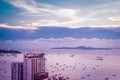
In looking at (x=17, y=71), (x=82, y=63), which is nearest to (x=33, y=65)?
(x=17, y=71)

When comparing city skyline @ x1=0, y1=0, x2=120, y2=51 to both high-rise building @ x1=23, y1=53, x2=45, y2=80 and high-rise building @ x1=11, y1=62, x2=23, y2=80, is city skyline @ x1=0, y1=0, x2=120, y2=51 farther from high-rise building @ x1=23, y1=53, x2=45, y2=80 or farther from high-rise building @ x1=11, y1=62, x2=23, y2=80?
high-rise building @ x1=11, y1=62, x2=23, y2=80

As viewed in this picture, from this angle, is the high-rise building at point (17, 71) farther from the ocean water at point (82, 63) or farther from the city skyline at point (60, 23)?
the city skyline at point (60, 23)

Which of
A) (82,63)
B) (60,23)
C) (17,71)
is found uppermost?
(60,23)

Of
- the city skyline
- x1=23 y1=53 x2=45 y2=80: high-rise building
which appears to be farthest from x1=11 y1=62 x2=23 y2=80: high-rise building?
the city skyline

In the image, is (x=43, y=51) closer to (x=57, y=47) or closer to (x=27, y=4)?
(x=57, y=47)

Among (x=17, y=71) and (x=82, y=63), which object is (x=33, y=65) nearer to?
(x=17, y=71)

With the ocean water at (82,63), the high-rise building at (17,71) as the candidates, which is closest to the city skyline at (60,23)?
the ocean water at (82,63)

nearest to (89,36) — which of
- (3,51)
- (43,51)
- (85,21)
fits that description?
(85,21)
